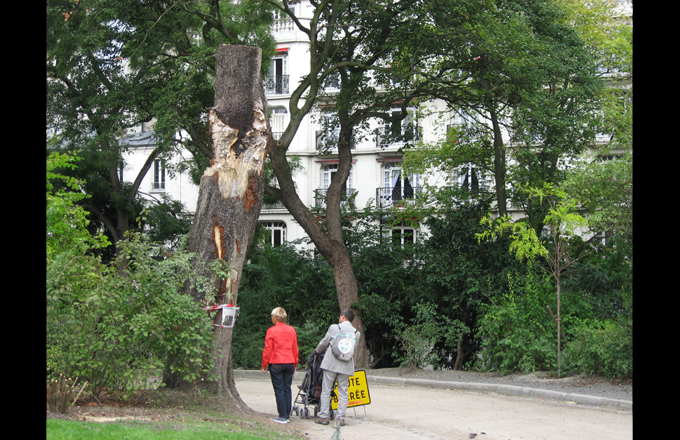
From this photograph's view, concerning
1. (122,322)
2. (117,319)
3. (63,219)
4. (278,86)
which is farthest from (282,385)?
(278,86)

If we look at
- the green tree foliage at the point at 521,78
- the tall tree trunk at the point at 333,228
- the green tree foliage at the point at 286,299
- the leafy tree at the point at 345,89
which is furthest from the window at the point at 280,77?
the tall tree trunk at the point at 333,228

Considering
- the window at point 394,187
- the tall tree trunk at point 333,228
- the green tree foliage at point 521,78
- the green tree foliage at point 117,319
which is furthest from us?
the window at point 394,187

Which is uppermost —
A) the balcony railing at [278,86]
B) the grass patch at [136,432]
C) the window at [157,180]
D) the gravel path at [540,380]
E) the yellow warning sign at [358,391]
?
the balcony railing at [278,86]

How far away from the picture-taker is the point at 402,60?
17578 mm

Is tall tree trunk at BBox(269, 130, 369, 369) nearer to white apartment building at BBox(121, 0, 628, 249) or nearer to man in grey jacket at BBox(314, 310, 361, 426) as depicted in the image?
man in grey jacket at BBox(314, 310, 361, 426)

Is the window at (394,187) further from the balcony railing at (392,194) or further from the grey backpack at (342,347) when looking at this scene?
the grey backpack at (342,347)

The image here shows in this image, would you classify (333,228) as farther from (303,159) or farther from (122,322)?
(303,159)

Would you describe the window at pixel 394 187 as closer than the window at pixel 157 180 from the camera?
Yes

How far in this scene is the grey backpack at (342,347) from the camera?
9828 millimetres

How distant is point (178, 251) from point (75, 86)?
45.3ft

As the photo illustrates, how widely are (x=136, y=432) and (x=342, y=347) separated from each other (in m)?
3.52

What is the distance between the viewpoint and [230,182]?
10.5 meters

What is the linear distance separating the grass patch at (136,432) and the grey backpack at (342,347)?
6.31 ft
